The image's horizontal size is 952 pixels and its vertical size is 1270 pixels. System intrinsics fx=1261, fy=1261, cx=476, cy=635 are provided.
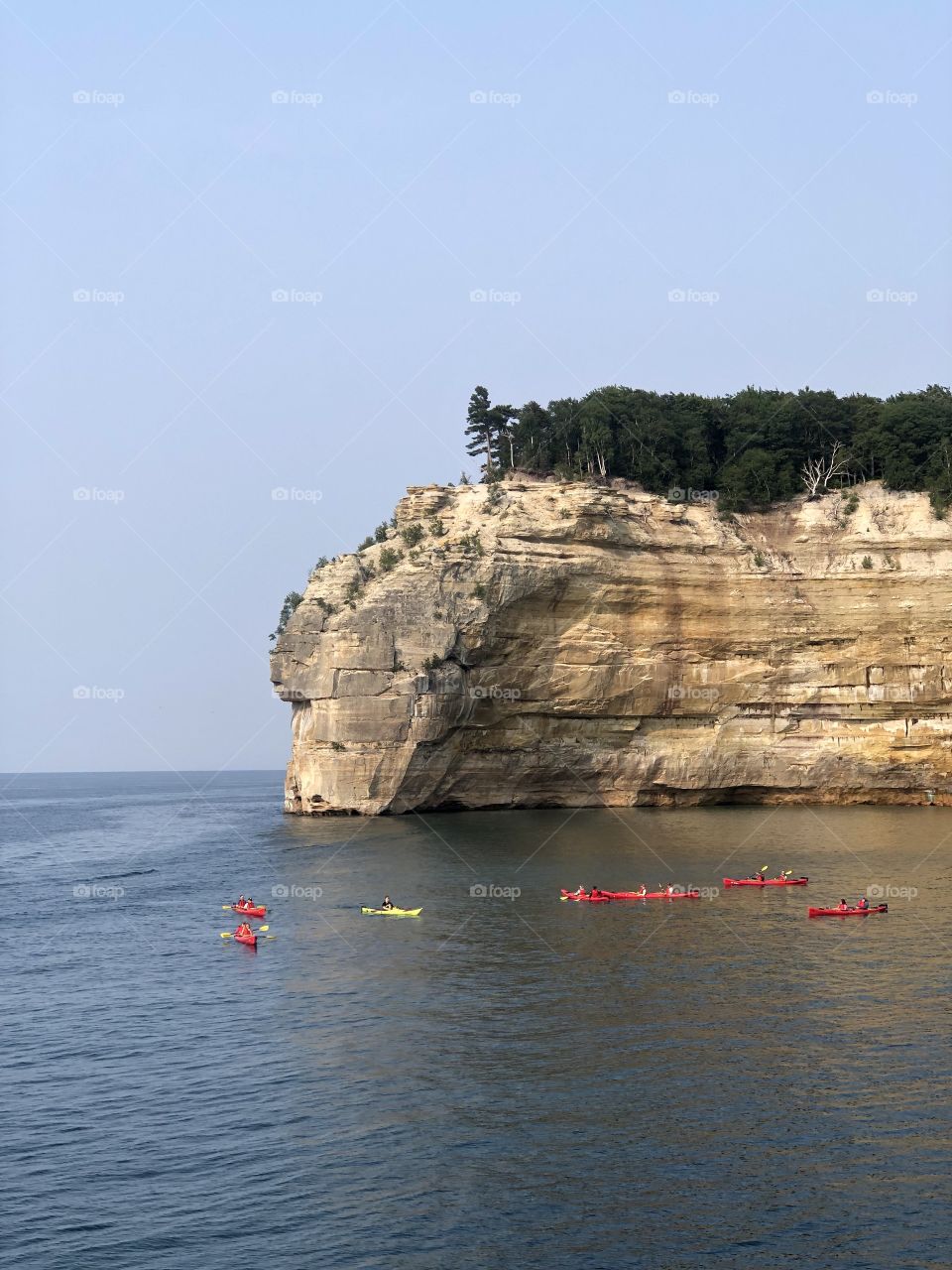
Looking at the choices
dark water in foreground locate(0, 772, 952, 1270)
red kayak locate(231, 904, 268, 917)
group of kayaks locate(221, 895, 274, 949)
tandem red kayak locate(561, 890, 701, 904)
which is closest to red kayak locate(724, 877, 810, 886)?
dark water in foreground locate(0, 772, 952, 1270)

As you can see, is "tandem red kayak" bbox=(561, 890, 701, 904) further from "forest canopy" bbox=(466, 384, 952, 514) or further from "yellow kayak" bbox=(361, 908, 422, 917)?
"forest canopy" bbox=(466, 384, 952, 514)

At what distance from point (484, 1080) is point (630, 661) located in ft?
199

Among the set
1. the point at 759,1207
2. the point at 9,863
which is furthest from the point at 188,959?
the point at 9,863

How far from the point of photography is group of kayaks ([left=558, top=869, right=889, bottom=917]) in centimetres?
5359

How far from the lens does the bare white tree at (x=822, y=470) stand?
99375 millimetres

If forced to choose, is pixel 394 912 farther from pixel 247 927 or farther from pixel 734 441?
pixel 734 441

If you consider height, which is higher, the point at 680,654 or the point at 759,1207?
the point at 680,654

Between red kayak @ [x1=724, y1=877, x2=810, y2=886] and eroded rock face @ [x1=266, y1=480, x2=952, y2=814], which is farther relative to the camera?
eroded rock face @ [x1=266, y1=480, x2=952, y2=814]

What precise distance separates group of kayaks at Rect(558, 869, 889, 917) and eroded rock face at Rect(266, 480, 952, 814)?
97.0 ft

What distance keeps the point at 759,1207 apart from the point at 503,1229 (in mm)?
5224

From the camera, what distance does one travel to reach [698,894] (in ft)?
191

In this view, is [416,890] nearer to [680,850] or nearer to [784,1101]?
[680,850]

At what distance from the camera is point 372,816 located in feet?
303

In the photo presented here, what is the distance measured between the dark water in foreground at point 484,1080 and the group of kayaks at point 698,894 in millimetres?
1036
